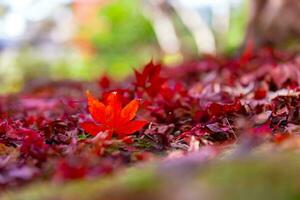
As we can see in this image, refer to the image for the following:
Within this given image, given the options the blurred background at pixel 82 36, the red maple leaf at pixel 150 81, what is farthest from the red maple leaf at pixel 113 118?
the blurred background at pixel 82 36

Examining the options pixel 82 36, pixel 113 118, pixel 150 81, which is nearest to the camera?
pixel 113 118

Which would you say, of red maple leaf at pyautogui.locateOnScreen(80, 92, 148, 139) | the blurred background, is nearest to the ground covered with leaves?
red maple leaf at pyautogui.locateOnScreen(80, 92, 148, 139)

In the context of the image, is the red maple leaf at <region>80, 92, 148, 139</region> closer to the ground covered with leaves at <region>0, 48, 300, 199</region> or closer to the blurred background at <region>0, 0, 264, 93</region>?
the ground covered with leaves at <region>0, 48, 300, 199</region>

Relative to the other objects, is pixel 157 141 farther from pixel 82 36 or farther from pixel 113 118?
pixel 82 36

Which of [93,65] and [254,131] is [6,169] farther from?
[93,65]

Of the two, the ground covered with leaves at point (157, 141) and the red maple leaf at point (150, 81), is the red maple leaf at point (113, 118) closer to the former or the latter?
the ground covered with leaves at point (157, 141)

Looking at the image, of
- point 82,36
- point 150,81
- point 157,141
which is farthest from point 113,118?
point 82,36

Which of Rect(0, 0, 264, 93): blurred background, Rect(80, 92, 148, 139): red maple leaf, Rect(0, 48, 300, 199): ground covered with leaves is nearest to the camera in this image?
Rect(0, 48, 300, 199): ground covered with leaves
